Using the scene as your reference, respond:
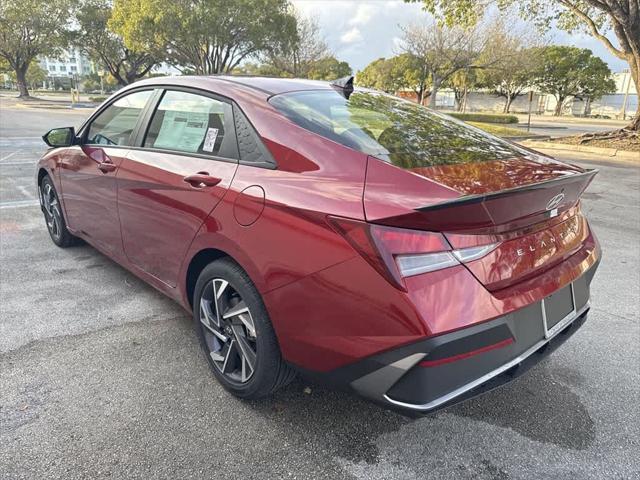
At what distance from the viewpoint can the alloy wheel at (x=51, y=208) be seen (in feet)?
14.9

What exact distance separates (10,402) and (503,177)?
2642 mm

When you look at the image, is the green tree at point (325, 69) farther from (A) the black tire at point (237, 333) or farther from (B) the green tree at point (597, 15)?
(A) the black tire at point (237, 333)

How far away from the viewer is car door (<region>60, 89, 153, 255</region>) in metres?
3.30

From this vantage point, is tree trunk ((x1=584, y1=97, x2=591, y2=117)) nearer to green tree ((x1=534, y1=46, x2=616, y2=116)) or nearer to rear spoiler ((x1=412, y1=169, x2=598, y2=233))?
green tree ((x1=534, y1=46, x2=616, y2=116))

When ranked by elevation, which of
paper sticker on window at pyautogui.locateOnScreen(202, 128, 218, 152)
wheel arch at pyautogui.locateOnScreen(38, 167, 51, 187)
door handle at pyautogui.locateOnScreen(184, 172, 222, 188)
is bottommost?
wheel arch at pyautogui.locateOnScreen(38, 167, 51, 187)

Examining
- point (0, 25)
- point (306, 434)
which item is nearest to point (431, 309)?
point (306, 434)

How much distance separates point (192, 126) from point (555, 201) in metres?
1.98

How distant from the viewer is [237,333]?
7.73 feet

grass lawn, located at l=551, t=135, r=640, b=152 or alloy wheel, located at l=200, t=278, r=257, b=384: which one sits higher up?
grass lawn, located at l=551, t=135, r=640, b=152

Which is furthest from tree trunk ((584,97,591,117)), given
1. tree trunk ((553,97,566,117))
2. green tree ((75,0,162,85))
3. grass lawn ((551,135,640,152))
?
green tree ((75,0,162,85))

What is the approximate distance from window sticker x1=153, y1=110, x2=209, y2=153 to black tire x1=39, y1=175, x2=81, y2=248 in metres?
2.08

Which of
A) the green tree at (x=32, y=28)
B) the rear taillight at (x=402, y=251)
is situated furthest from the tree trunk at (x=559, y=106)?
the rear taillight at (x=402, y=251)

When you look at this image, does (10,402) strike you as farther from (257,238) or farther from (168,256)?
(257,238)

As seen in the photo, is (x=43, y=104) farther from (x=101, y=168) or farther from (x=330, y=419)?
(x=330, y=419)
